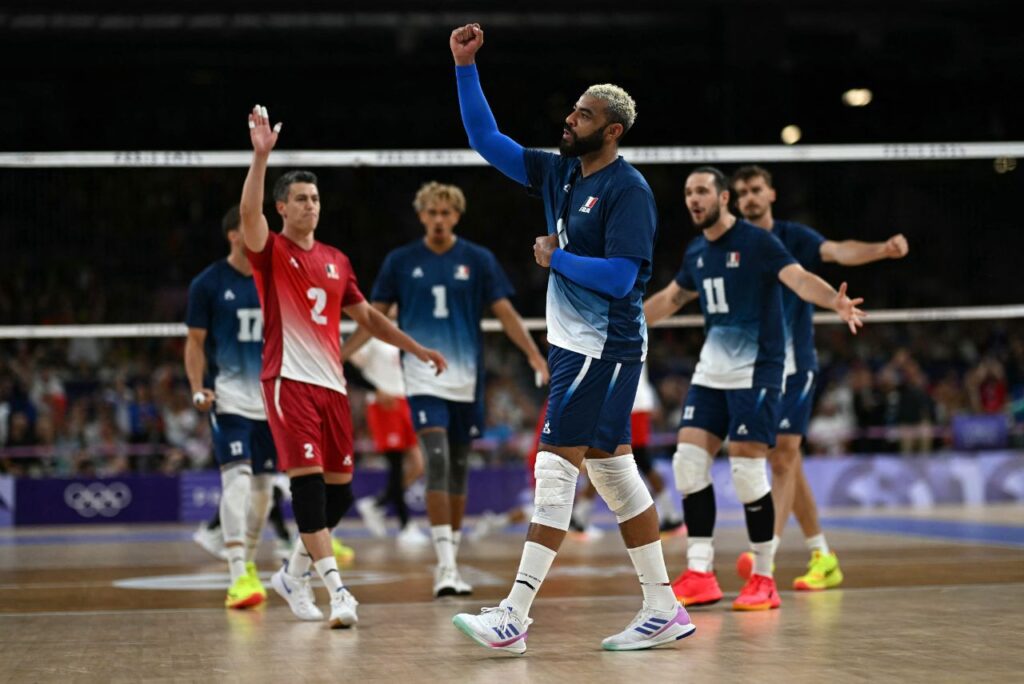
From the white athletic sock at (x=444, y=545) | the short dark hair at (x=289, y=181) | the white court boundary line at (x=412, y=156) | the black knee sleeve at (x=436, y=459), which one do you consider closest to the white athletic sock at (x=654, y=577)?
the white athletic sock at (x=444, y=545)

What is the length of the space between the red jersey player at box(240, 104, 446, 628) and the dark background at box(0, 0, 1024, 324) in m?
10.2

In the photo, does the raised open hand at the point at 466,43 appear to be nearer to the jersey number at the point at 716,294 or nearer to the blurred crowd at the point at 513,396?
the jersey number at the point at 716,294

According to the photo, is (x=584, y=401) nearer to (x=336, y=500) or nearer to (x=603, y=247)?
(x=603, y=247)

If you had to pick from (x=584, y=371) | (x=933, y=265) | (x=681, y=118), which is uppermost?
(x=681, y=118)

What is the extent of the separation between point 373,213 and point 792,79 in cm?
1218

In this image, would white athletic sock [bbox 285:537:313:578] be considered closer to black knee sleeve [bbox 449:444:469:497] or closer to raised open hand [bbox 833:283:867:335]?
black knee sleeve [bbox 449:444:469:497]

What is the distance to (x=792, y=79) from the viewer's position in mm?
26453

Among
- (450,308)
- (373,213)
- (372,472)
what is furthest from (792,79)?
(450,308)

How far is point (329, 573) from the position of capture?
632cm

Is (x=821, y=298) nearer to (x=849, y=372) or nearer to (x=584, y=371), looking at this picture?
(x=584, y=371)

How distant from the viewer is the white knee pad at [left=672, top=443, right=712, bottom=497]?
7160mm

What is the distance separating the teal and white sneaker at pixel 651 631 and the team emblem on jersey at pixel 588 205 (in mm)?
1637

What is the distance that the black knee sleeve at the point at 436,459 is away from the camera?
311 inches

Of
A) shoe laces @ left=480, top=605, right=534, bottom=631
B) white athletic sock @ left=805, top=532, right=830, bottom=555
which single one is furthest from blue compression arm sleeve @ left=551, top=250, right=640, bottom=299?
white athletic sock @ left=805, top=532, right=830, bottom=555
